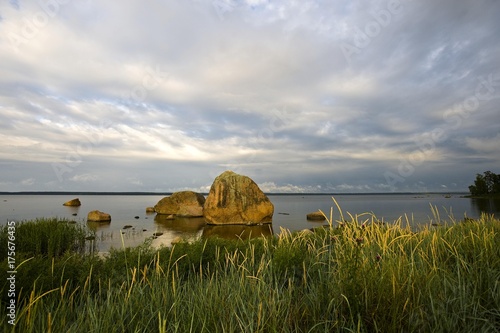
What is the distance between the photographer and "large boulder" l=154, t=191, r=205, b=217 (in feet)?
139

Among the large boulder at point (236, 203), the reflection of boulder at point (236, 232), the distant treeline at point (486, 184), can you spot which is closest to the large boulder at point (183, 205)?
the large boulder at point (236, 203)

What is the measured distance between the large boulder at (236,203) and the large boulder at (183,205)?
30.2 feet

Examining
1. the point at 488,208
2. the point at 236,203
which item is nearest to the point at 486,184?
the point at 488,208

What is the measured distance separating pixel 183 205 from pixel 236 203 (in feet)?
44.8

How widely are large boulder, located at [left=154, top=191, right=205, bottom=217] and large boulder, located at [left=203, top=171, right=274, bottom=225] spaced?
922 cm

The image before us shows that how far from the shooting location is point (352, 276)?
13.5 ft

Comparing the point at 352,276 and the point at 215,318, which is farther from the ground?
the point at 352,276

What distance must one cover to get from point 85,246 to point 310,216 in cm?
2972

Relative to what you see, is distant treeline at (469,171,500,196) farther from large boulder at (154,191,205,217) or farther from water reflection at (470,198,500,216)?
large boulder at (154,191,205,217)

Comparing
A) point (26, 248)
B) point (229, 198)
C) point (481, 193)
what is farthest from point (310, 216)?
point (481, 193)

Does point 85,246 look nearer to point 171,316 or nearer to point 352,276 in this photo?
point 171,316

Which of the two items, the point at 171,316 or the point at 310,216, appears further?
the point at 310,216

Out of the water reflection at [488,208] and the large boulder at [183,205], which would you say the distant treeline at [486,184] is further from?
the large boulder at [183,205]

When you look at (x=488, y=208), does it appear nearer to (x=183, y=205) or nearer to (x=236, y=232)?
(x=236, y=232)
